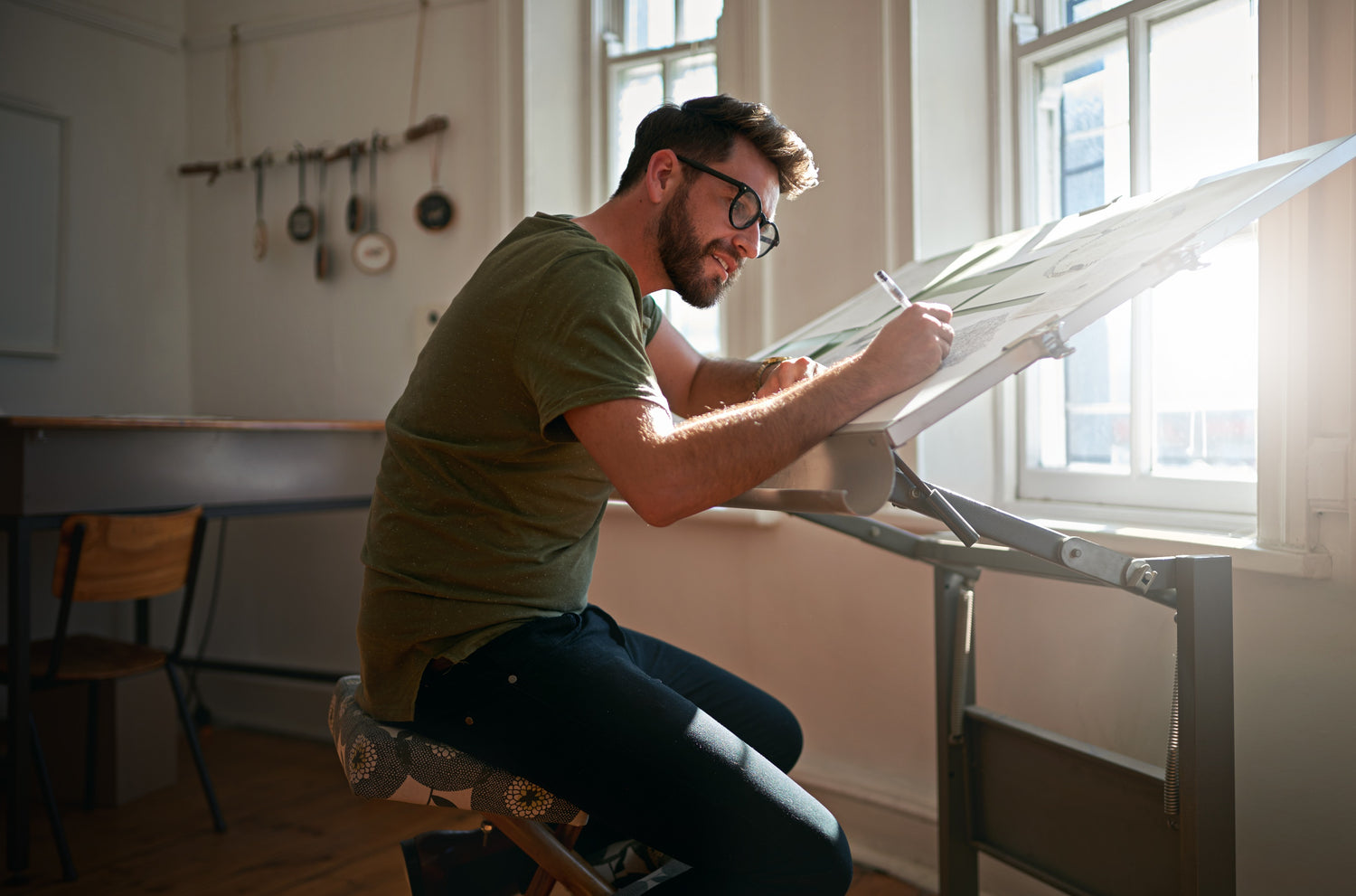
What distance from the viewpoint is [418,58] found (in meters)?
3.45

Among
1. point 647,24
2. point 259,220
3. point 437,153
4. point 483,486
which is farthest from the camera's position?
point 259,220

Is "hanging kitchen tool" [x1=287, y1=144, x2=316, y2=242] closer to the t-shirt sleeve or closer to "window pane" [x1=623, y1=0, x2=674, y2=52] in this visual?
"window pane" [x1=623, y1=0, x2=674, y2=52]

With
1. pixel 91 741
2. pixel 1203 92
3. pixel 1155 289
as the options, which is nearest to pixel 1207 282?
pixel 1155 289

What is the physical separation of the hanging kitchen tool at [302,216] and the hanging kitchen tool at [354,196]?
156 mm

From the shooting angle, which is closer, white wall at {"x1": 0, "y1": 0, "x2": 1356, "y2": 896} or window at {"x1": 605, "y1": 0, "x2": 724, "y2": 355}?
white wall at {"x1": 0, "y1": 0, "x2": 1356, "y2": 896}

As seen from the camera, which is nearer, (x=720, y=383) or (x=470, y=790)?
(x=470, y=790)

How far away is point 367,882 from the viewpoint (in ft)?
7.47

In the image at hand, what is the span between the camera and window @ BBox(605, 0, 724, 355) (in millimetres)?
3121

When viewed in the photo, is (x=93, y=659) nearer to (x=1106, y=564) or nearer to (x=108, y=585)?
(x=108, y=585)

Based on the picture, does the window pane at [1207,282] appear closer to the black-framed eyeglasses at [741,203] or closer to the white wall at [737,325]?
the white wall at [737,325]

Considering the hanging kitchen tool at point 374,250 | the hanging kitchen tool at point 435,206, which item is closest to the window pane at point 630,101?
the hanging kitchen tool at point 435,206

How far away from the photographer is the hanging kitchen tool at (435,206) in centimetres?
336

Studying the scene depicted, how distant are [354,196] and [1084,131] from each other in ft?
8.17

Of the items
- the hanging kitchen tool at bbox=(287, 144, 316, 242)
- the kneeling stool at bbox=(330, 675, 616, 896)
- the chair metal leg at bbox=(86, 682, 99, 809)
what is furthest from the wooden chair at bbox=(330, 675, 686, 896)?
the hanging kitchen tool at bbox=(287, 144, 316, 242)
